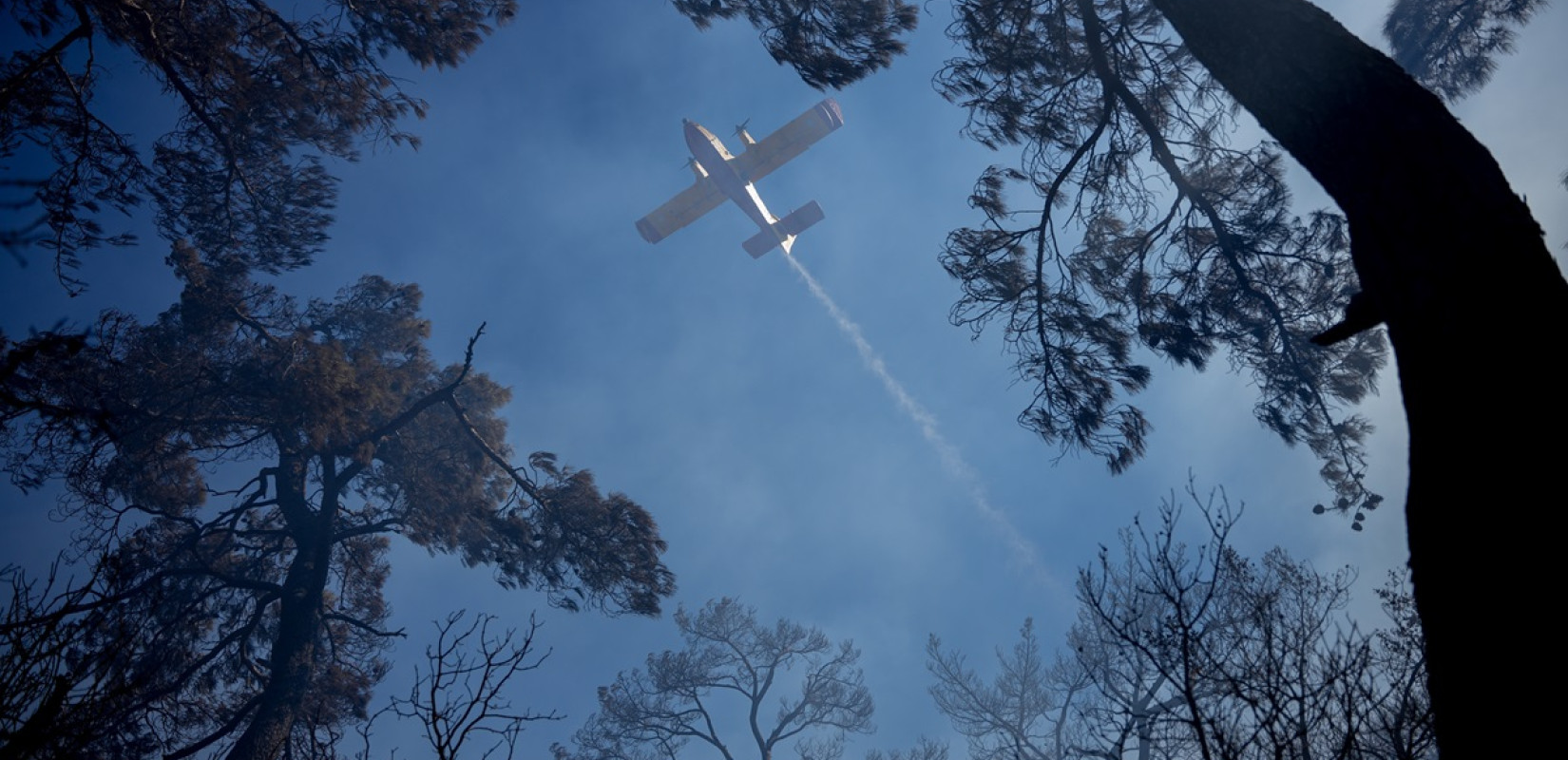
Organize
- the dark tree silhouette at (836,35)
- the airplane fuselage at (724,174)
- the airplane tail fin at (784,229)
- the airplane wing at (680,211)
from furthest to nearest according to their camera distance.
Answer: the airplane tail fin at (784,229) → the airplane wing at (680,211) → the airplane fuselage at (724,174) → the dark tree silhouette at (836,35)

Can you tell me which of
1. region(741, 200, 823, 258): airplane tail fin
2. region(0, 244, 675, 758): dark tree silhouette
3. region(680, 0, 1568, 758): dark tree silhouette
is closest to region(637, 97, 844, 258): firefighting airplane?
region(741, 200, 823, 258): airplane tail fin

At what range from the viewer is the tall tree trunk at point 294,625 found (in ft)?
32.3

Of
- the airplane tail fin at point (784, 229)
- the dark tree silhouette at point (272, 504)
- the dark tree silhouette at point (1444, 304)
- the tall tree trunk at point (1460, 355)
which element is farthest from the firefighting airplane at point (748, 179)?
the tall tree trunk at point (1460, 355)

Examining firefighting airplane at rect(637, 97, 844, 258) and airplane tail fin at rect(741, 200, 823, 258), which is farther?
airplane tail fin at rect(741, 200, 823, 258)

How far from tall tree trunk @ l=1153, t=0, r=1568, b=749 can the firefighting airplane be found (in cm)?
2091

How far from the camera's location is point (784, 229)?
26.6 meters

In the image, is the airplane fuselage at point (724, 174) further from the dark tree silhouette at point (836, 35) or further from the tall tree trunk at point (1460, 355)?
the tall tree trunk at point (1460, 355)

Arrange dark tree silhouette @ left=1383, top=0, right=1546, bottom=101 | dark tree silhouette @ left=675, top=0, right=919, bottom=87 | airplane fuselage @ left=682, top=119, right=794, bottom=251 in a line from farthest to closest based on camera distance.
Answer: airplane fuselage @ left=682, top=119, right=794, bottom=251, dark tree silhouette @ left=1383, top=0, right=1546, bottom=101, dark tree silhouette @ left=675, top=0, right=919, bottom=87

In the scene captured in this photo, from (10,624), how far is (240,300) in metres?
9.13

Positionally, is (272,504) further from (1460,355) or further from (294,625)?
(1460,355)

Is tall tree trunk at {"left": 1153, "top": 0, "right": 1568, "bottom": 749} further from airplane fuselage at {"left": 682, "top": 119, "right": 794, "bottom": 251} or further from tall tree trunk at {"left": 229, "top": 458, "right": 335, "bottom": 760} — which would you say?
airplane fuselage at {"left": 682, "top": 119, "right": 794, "bottom": 251}

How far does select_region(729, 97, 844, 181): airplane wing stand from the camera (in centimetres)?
2364

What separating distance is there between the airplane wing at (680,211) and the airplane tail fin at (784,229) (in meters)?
1.88

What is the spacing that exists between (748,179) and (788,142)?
66.1 inches
